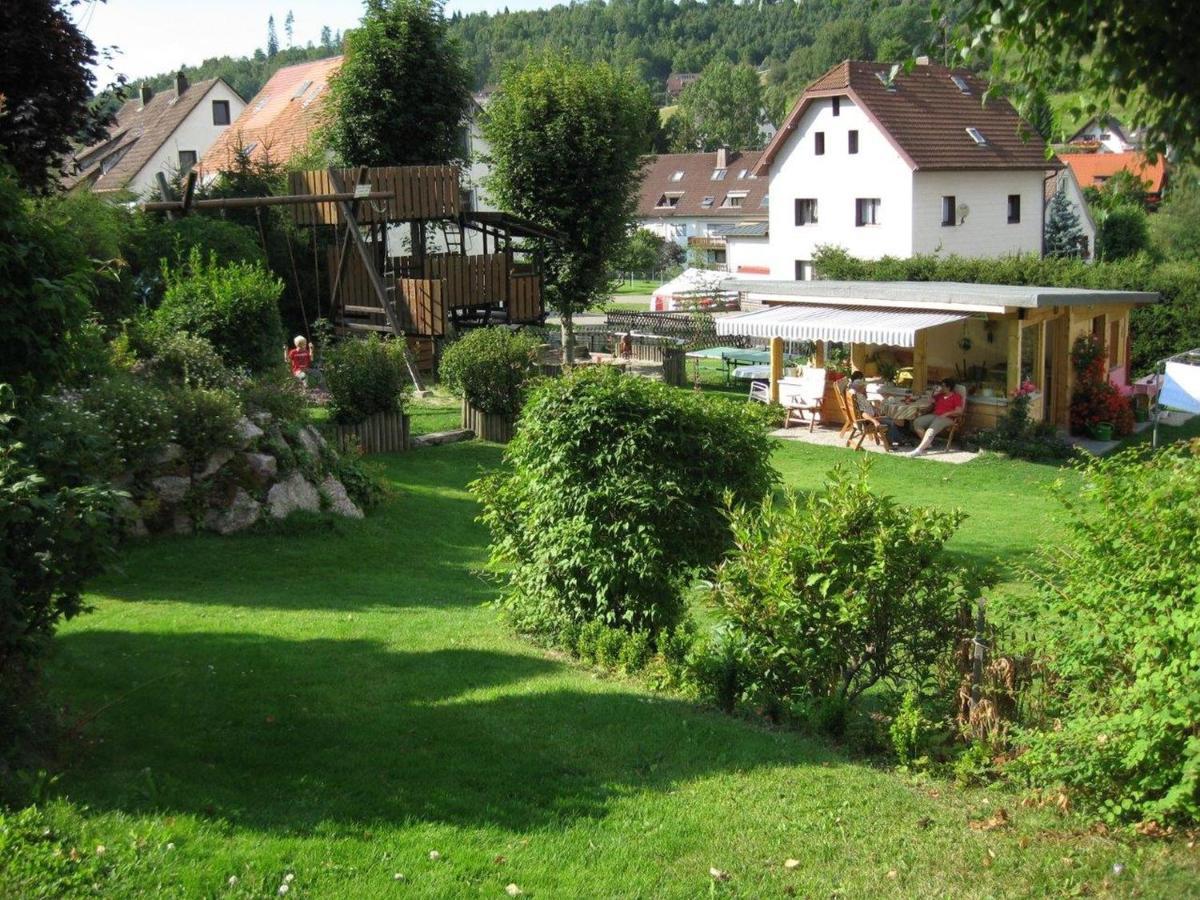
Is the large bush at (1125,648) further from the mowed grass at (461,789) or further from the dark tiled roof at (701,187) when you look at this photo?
the dark tiled roof at (701,187)

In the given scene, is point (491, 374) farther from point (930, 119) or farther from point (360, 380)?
point (930, 119)


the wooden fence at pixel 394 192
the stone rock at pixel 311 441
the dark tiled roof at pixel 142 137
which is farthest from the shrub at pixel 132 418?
the dark tiled roof at pixel 142 137

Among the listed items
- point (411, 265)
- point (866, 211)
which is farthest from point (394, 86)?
point (866, 211)

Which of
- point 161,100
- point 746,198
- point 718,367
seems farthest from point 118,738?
point 746,198

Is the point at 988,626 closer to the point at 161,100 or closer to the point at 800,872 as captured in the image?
the point at 800,872

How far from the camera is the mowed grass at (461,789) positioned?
5.53m

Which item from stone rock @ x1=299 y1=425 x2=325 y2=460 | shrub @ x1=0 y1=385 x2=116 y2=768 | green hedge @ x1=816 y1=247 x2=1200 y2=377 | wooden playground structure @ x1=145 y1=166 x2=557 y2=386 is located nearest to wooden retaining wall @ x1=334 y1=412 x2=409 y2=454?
stone rock @ x1=299 y1=425 x2=325 y2=460

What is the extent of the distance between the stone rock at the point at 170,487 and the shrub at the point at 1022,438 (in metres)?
14.6

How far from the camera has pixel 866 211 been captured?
45.9 metres

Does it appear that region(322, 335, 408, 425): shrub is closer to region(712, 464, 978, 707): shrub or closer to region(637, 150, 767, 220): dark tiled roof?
region(712, 464, 978, 707): shrub

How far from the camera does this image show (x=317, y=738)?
737 centimetres

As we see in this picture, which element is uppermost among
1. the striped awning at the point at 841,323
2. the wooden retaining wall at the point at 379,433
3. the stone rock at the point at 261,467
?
the striped awning at the point at 841,323

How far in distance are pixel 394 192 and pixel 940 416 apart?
12491mm

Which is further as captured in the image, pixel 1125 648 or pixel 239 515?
pixel 239 515
